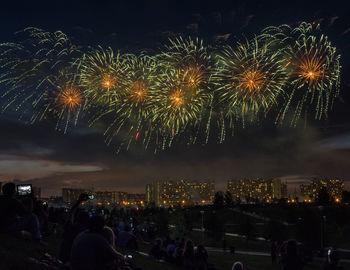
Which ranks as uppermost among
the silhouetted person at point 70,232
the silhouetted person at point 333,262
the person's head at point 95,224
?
the person's head at point 95,224

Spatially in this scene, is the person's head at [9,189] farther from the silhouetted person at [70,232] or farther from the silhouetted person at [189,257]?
the silhouetted person at [189,257]

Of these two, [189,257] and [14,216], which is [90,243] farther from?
[189,257]

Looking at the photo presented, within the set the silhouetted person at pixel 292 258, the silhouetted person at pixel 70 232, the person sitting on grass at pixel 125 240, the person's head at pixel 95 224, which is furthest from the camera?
the person sitting on grass at pixel 125 240

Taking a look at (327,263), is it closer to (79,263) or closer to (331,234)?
(79,263)

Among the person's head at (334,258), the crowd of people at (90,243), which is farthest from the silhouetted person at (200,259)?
the person's head at (334,258)

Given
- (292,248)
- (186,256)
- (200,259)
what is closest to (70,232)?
(292,248)

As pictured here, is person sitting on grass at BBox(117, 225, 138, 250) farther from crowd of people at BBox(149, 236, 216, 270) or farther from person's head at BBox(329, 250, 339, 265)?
person's head at BBox(329, 250, 339, 265)

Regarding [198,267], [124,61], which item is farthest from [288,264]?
[124,61]

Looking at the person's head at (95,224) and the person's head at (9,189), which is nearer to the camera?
the person's head at (95,224)
